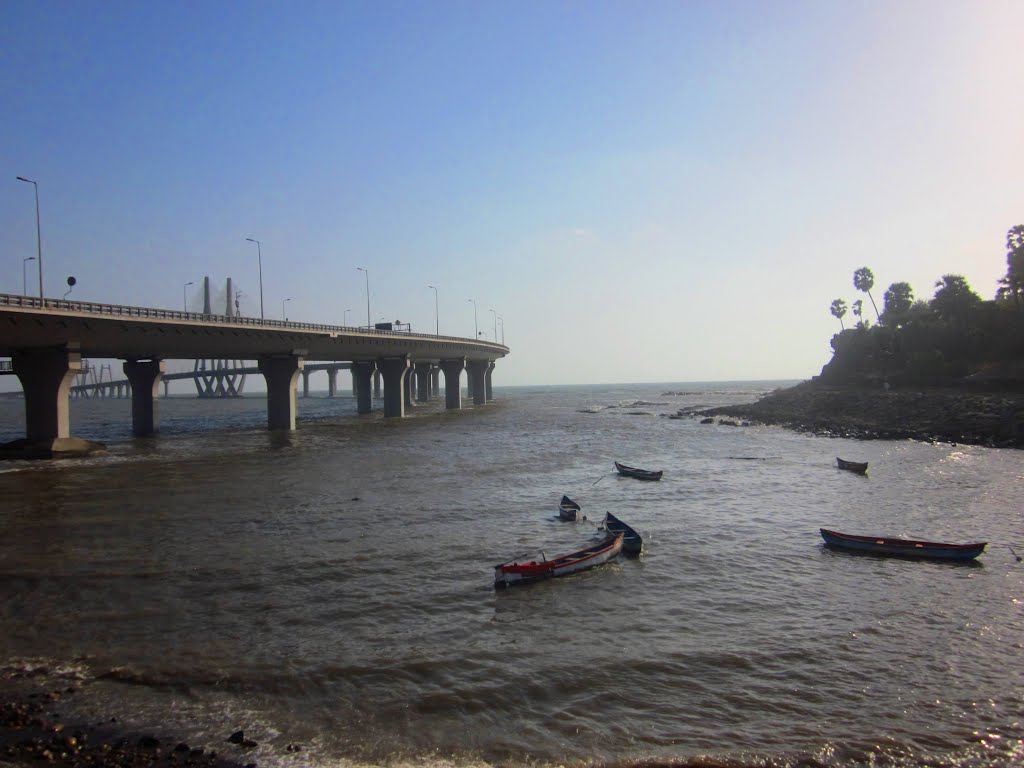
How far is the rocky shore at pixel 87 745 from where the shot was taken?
1023 centimetres

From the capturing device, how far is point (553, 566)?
2047 cm

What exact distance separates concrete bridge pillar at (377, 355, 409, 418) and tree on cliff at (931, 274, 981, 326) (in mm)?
81021

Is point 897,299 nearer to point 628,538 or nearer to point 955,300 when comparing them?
point 955,300

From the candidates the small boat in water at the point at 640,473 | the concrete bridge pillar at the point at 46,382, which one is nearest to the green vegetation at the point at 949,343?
the small boat in water at the point at 640,473

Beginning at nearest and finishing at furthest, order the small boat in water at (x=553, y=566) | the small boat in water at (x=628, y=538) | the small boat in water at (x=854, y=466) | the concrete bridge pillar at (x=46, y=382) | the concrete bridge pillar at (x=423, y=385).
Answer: the small boat in water at (x=553, y=566) → the small boat in water at (x=628, y=538) → the small boat in water at (x=854, y=466) → the concrete bridge pillar at (x=46, y=382) → the concrete bridge pillar at (x=423, y=385)

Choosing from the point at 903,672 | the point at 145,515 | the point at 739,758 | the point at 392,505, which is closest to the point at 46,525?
the point at 145,515

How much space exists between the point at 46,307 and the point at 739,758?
181 ft

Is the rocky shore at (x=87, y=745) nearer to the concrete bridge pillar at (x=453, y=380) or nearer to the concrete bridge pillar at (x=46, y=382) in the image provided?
the concrete bridge pillar at (x=46, y=382)

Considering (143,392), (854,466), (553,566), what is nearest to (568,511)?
(553,566)

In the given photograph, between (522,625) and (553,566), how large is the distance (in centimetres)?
385

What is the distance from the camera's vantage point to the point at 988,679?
540 inches

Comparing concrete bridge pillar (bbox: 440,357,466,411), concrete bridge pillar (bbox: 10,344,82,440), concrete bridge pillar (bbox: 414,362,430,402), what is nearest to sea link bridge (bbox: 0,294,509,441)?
concrete bridge pillar (bbox: 10,344,82,440)

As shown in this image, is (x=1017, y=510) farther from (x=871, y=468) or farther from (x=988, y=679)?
(x=988, y=679)

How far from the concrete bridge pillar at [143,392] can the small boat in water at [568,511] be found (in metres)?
66.2
